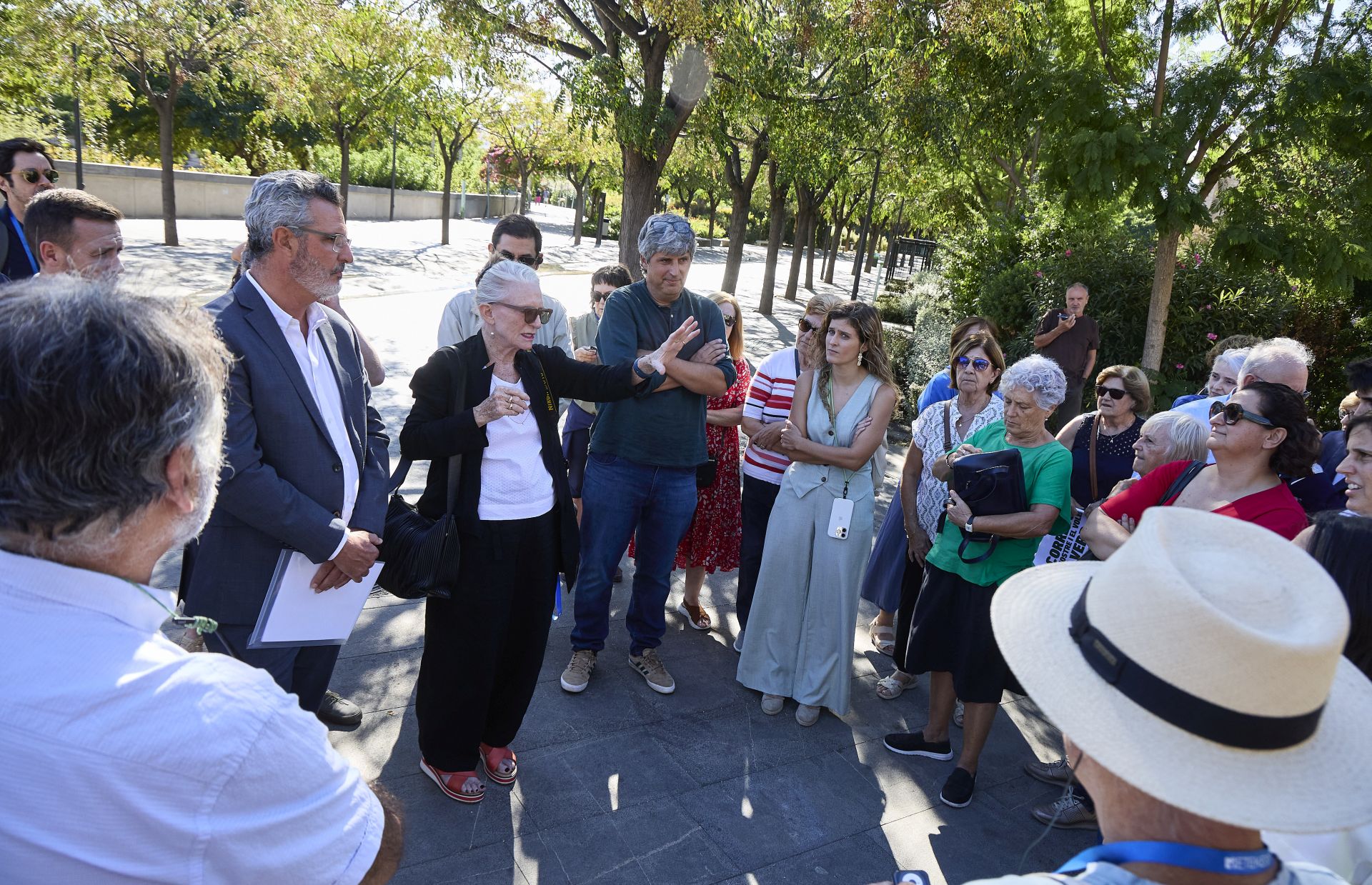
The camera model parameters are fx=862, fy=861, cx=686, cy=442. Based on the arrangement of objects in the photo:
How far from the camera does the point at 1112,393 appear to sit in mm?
4617

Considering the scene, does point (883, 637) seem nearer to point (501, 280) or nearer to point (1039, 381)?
point (1039, 381)

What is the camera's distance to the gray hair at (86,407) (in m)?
1.09

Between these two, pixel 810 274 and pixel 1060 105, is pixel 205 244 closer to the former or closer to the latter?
pixel 810 274

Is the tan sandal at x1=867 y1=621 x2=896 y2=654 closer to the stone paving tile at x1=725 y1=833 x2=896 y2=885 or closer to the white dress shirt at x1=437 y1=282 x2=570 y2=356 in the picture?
the stone paving tile at x1=725 y1=833 x2=896 y2=885

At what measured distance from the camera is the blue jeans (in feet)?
13.8

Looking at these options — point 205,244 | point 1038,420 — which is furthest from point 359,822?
point 205,244

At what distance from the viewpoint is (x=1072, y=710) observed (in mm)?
1312

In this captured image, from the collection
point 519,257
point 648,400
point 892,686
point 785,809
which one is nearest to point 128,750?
point 785,809

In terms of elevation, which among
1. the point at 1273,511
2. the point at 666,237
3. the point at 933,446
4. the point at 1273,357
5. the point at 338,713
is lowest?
the point at 338,713

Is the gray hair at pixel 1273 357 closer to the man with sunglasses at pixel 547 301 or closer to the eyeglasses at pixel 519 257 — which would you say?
the man with sunglasses at pixel 547 301

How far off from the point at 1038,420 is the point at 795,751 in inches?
72.7

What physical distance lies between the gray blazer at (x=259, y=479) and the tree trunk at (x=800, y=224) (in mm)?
18706

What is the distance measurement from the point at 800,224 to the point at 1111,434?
59.8 feet

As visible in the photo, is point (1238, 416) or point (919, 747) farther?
point (919, 747)
